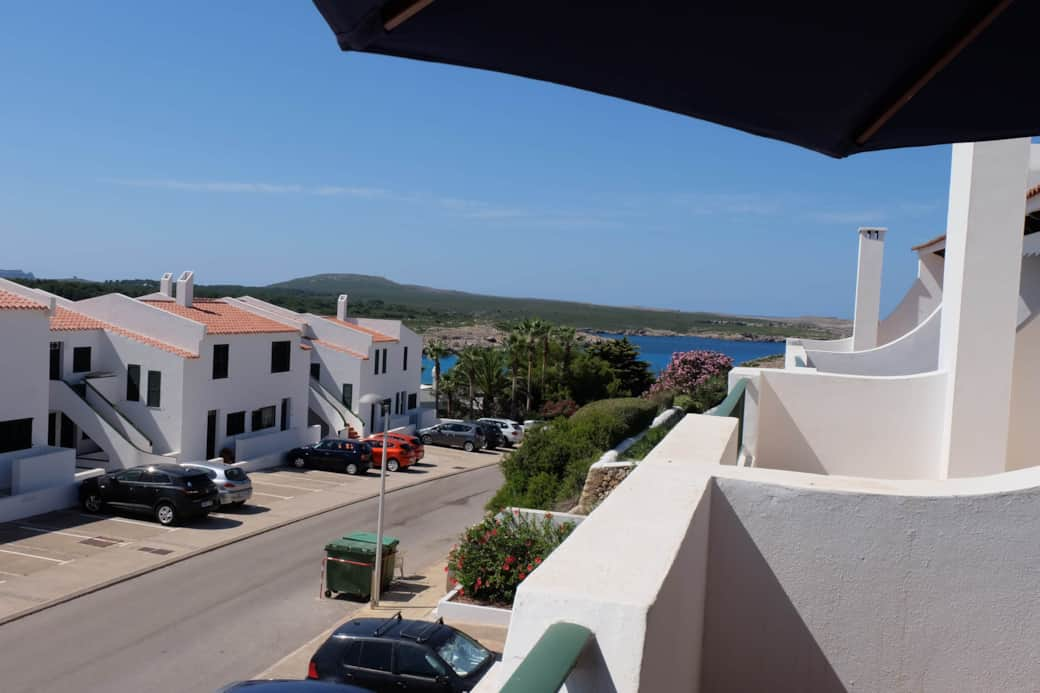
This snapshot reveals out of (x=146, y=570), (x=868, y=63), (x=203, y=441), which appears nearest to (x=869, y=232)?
(x=146, y=570)

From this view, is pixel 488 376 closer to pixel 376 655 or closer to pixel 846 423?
pixel 376 655

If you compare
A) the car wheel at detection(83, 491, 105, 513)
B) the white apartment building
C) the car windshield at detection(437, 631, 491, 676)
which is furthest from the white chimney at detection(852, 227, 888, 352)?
the white apartment building

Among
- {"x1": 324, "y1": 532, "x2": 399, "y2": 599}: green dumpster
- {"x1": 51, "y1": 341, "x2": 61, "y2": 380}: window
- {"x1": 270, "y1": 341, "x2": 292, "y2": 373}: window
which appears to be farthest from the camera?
{"x1": 270, "y1": 341, "x2": 292, "y2": 373}: window

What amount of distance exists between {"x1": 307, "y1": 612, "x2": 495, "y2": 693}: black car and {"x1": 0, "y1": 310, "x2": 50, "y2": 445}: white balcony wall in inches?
661

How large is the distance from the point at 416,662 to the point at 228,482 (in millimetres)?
16013

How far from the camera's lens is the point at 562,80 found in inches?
105

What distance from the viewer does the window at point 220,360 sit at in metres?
31.7

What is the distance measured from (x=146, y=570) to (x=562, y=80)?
20035 mm

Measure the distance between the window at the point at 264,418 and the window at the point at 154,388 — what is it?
4.97 metres

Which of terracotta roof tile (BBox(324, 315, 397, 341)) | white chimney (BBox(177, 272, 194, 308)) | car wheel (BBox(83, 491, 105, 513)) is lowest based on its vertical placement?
car wheel (BBox(83, 491, 105, 513))

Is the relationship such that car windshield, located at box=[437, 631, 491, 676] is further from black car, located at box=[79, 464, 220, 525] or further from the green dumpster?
black car, located at box=[79, 464, 220, 525]

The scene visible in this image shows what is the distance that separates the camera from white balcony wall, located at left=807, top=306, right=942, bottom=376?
15.2m

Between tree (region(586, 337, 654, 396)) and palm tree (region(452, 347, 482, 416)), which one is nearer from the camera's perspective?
palm tree (region(452, 347, 482, 416))

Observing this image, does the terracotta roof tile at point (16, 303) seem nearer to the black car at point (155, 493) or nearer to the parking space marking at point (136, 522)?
the black car at point (155, 493)
